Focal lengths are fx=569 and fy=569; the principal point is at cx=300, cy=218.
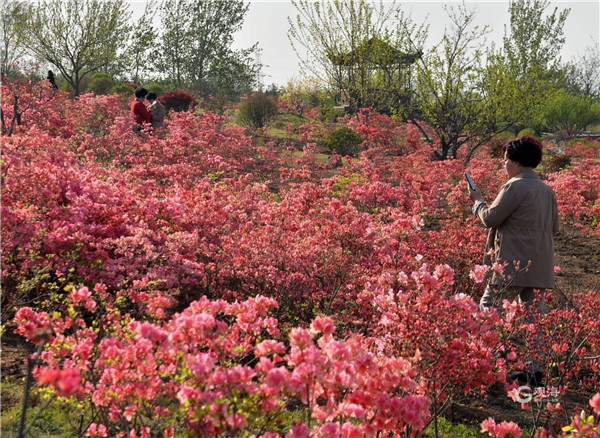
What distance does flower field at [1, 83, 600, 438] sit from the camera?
2129 mm

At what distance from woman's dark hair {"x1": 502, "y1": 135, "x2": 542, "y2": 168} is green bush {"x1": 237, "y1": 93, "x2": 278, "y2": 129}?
16.7 m

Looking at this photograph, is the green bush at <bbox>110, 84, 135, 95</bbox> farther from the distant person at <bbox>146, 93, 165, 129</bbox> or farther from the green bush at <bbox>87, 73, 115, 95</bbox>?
the distant person at <bbox>146, 93, 165, 129</bbox>

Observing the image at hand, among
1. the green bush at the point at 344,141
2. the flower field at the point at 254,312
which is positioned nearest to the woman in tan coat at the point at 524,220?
the flower field at the point at 254,312

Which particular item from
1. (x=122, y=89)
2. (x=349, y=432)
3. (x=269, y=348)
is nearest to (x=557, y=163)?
(x=349, y=432)

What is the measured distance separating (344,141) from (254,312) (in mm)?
14932

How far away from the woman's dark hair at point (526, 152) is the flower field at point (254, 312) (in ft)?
3.06

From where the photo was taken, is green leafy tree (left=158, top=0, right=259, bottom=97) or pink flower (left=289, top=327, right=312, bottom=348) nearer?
pink flower (left=289, top=327, right=312, bottom=348)

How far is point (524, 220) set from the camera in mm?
4562

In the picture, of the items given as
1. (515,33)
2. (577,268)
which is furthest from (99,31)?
(515,33)

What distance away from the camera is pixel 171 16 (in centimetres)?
→ 3847

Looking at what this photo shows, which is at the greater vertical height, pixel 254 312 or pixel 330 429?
pixel 254 312

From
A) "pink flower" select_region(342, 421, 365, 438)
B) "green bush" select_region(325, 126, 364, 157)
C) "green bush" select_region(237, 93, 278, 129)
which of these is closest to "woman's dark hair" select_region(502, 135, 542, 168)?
"pink flower" select_region(342, 421, 365, 438)

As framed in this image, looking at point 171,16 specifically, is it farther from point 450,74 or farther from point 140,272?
point 140,272

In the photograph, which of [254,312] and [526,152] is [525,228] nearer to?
[526,152]
